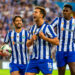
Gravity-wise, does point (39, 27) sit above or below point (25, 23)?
below

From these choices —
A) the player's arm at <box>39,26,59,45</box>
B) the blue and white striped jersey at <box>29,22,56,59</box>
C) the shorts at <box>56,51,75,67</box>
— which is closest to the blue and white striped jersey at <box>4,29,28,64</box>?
the shorts at <box>56,51,75,67</box>

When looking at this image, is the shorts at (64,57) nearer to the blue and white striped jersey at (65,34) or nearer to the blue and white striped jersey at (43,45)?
the blue and white striped jersey at (65,34)

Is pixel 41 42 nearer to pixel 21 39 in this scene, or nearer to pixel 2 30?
pixel 21 39

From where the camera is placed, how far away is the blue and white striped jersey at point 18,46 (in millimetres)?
8070

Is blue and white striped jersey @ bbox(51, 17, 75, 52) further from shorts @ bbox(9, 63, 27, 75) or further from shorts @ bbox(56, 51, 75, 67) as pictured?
shorts @ bbox(9, 63, 27, 75)

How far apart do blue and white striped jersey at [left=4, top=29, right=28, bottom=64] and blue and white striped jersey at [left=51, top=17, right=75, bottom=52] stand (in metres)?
0.80

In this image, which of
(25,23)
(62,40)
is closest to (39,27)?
(62,40)

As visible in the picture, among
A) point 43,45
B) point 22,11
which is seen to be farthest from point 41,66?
point 22,11

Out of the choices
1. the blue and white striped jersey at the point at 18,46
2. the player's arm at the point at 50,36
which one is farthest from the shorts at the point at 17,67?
the player's arm at the point at 50,36

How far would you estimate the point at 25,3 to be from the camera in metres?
20.5

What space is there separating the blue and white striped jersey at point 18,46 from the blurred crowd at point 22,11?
369 inches

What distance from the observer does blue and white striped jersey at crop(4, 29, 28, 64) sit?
8.07 metres

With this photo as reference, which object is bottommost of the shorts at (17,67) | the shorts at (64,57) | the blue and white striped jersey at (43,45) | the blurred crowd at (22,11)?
the shorts at (17,67)

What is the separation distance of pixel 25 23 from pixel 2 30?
184 cm
